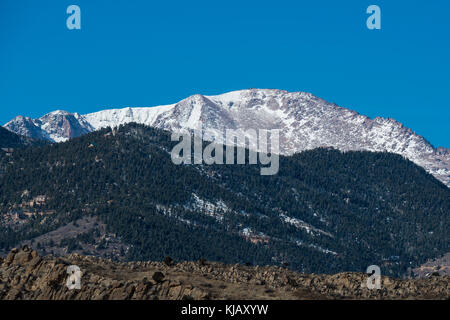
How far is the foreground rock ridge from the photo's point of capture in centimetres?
11694

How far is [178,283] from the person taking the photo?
118 meters

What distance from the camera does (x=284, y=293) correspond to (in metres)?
118

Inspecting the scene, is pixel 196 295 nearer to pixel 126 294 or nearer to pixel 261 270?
pixel 126 294

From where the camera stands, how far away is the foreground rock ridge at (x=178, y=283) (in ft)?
384

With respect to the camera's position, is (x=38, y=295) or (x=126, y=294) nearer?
(x=126, y=294)
